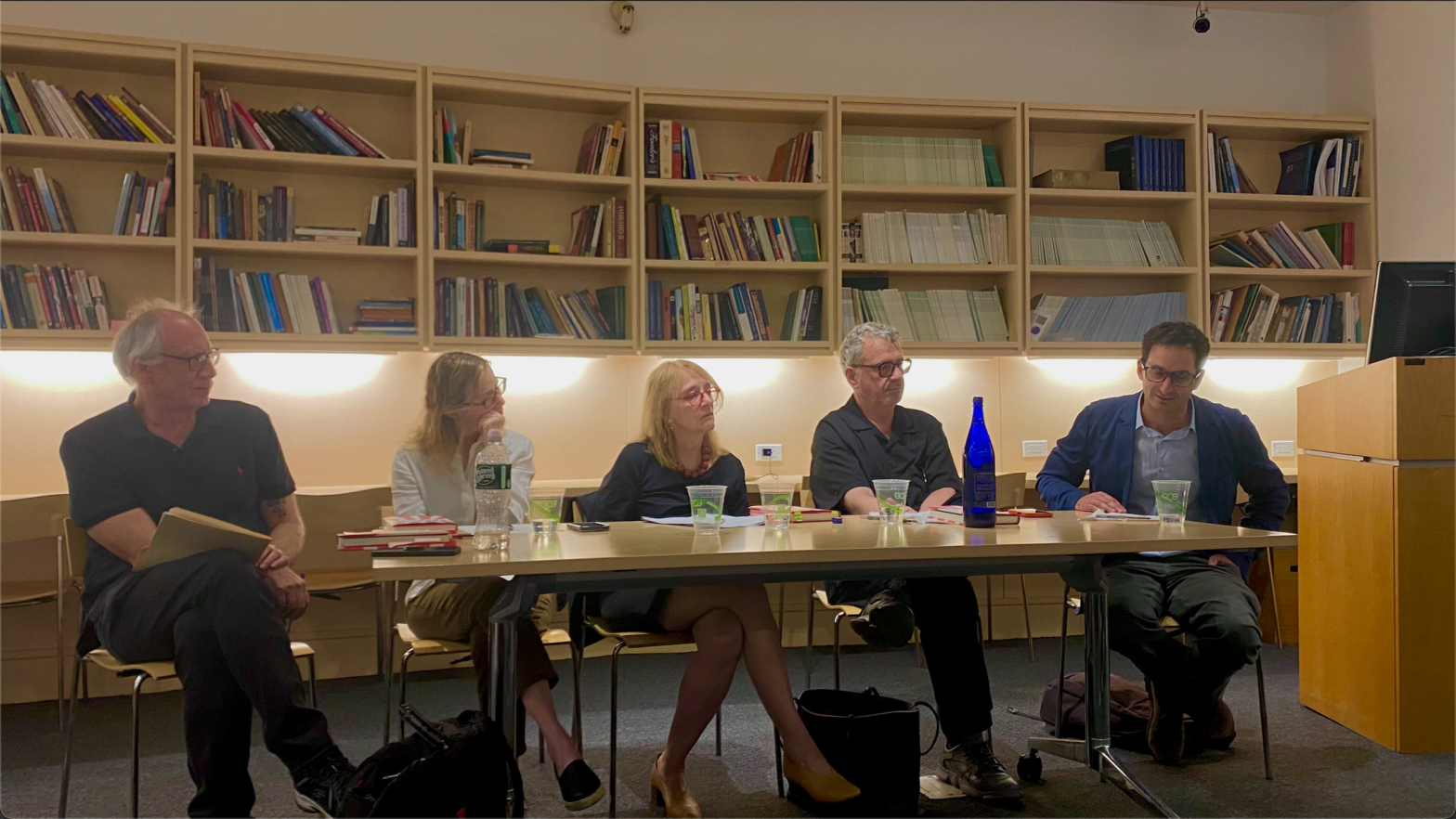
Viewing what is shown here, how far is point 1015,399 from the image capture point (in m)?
5.18

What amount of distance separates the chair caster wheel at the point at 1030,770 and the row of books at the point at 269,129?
11.0ft

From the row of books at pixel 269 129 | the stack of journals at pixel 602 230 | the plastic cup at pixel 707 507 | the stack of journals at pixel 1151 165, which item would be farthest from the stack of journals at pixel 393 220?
the stack of journals at pixel 1151 165

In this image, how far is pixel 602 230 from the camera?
4.70m

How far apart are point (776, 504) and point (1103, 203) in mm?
3310

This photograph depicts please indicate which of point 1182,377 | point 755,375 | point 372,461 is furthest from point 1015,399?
point 372,461

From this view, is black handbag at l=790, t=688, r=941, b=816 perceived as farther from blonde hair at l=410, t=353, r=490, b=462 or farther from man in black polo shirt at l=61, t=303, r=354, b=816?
blonde hair at l=410, t=353, r=490, b=462

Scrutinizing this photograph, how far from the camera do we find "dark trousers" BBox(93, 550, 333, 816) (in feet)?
7.25

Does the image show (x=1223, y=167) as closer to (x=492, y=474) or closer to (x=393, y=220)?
(x=393, y=220)

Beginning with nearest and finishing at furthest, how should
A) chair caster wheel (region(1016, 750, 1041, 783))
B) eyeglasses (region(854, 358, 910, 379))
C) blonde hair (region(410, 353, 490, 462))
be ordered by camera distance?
chair caster wheel (region(1016, 750, 1041, 783)) → blonde hair (region(410, 353, 490, 462)) → eyeglasses (region(854, 358, 910, 379))

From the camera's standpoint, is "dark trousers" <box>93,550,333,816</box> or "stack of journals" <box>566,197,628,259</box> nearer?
"dark trousers" <box>93,550,333,816</box>

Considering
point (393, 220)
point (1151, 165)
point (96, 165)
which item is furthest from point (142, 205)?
point (1151, 165)

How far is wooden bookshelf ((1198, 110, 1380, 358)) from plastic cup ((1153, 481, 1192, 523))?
9.28ft

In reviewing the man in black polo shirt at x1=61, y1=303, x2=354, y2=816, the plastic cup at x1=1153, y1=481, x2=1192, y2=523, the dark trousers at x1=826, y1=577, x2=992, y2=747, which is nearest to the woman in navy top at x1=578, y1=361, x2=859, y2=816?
the dark trousers at x1=826, y1=577, x2=992, y2=747

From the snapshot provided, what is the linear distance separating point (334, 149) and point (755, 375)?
207 centimetres
